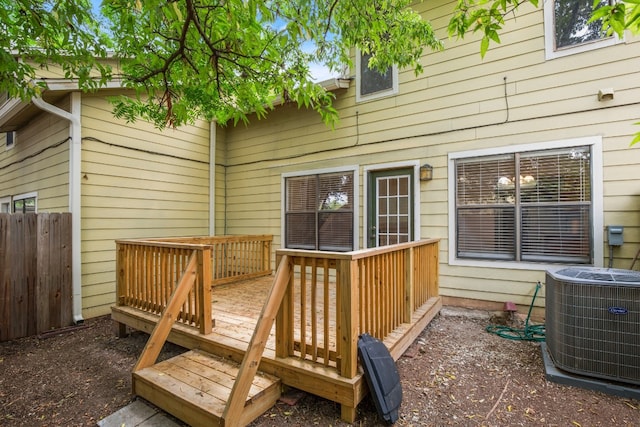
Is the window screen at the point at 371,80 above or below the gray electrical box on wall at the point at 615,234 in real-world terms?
above

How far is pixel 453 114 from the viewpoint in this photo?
4.63 metres

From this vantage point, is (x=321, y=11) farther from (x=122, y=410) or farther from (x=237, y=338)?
(x=122, y=410)

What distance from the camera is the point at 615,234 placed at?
355cm

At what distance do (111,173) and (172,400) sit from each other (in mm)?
4244

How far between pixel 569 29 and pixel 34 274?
7877 mm

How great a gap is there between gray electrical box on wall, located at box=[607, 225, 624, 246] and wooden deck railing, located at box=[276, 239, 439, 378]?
2368 millimetres

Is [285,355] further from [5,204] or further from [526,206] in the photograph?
[5,204]

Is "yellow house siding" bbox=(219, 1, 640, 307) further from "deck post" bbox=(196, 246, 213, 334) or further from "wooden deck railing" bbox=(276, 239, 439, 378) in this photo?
"deck post" bbox=(196, 246, 213, 334)

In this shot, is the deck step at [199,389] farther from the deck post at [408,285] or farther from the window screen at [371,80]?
the window screen at [371,80]

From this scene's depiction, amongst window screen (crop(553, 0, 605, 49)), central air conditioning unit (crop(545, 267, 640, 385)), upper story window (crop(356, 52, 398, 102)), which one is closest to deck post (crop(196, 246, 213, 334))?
central air conditioning unit (crop(545, 267, 640, 385))

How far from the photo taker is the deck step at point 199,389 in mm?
2174

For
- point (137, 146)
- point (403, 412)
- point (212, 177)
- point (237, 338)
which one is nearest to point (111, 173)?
point (137, 146)

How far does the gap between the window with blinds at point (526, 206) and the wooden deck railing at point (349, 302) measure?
5.34 ft

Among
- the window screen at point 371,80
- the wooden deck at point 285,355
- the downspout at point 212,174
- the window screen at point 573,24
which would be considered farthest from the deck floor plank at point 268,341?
the window screen at point 573,24
